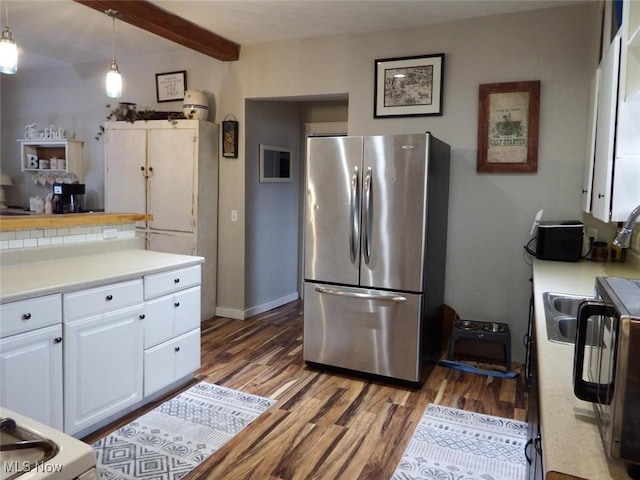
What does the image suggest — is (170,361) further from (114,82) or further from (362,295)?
(114,82)

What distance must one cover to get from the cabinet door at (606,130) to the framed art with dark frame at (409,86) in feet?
4.22

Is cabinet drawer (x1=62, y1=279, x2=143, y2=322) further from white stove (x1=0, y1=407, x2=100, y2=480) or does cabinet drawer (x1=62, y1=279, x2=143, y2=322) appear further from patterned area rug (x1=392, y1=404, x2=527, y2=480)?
patterned area rug (x1=392, y1=404, x2=527, y2=480)

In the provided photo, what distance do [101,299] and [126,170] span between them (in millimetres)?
2507

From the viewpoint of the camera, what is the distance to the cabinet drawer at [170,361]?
9.05ft

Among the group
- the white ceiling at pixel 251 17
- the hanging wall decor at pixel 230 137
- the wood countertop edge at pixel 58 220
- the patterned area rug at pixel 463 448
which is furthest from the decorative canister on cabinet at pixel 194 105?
the patterned area rug at pixel 463 448

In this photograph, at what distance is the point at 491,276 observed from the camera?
12.0ft

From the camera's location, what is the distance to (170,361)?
9.57 feet

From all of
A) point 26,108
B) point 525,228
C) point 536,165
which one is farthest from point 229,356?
point 26,108

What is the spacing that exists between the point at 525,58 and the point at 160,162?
10.4 ft

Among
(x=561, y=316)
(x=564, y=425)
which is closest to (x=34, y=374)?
(x=564, y=425)

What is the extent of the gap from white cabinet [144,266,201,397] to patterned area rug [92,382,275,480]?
0.17 m

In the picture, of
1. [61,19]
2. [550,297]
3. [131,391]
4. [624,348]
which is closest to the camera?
[624,348]

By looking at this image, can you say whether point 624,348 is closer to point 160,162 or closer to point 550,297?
point 550,297

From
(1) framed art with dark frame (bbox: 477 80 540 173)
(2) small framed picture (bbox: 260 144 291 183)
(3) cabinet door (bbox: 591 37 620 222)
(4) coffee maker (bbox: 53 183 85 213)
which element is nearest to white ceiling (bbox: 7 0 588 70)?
(1) framed art with dark frame (bbox: 477 80 540 173)
